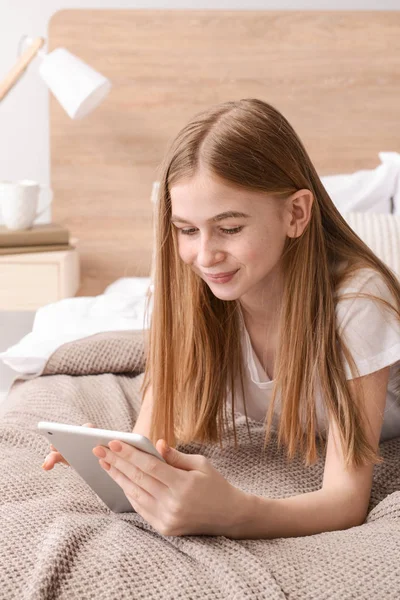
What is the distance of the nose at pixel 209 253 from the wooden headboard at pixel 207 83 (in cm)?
158

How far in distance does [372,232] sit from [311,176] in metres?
0.81

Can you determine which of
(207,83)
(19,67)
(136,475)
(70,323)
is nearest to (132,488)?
(136,475)

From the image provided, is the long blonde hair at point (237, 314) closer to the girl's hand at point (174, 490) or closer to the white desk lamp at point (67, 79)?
the girl's hand at point (174, 490)

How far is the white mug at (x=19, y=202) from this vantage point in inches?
91.0

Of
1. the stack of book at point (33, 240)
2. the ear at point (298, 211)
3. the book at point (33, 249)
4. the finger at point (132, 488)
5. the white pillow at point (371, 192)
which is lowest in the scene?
the finger at point (132, 488)

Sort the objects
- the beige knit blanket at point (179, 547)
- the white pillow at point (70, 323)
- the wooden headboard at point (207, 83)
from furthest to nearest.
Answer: the wooden headboard at point (207, 83) < the white pillow at point (70, 323) < the beige knit blanket at point (179, 547)

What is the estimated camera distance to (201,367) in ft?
4.05

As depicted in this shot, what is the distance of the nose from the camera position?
104 centimetres

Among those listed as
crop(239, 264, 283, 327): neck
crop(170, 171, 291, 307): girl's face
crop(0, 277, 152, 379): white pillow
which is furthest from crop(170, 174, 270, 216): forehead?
crop(0, 277, 152, 379): white pillow

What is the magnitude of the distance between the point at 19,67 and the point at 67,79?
0.15m

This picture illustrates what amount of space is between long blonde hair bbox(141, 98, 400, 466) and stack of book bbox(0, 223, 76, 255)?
1.14 metres

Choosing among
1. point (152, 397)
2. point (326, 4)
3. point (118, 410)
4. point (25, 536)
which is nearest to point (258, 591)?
point (25, 536)

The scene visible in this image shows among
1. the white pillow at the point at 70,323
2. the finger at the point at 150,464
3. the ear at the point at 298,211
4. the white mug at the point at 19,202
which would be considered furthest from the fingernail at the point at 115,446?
the white mug at the point at 19,202

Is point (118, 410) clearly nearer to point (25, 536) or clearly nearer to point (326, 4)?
point (25, 536)
